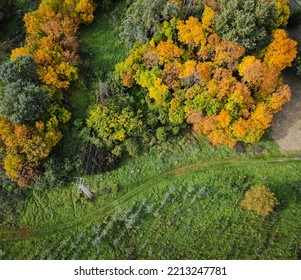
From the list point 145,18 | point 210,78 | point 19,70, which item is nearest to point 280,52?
point 210,78

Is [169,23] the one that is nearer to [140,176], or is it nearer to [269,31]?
[269,31]

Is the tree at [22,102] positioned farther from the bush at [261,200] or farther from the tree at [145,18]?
the bush at [261,200]

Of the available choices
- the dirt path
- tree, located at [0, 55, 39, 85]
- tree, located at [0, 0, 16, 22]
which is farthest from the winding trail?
tree, located at [0, 0, 16, 22]

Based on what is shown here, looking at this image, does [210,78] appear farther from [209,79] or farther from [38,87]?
[38,87]

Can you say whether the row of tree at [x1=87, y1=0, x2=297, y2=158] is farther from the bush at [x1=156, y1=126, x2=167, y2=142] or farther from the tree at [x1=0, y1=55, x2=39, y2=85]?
the tree at [x1=0, y1=55, x2=39, y2=85]

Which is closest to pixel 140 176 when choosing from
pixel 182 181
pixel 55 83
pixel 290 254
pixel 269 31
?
pixel 182 181

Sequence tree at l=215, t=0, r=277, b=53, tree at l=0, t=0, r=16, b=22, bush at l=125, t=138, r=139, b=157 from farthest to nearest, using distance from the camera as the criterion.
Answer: tree at l=0, t=0, r=16, b=22 → bush at l=125, t=138, r=139, b=157 → tree at l=215, t=0, r=277, b=53
